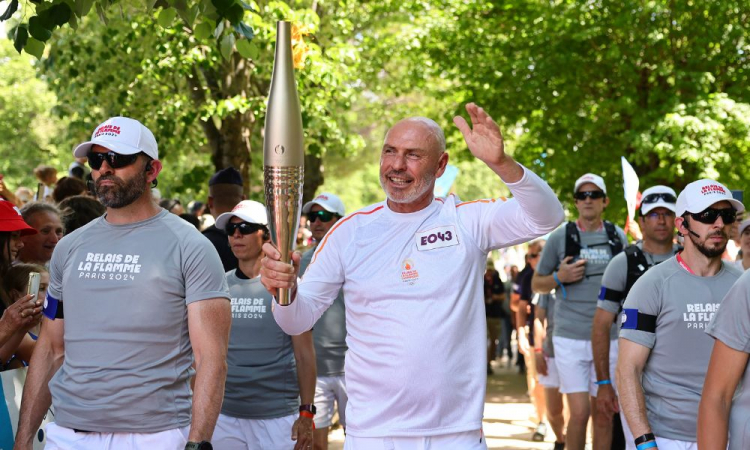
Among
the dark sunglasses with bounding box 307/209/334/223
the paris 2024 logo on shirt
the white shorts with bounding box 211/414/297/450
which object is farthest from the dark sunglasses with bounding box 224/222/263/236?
the paris 2024 logo on shirt

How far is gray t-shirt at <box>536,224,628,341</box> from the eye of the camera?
9953mm

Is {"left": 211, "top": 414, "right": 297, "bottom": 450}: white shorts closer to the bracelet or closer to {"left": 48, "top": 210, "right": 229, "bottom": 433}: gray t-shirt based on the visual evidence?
{"left": 48, "top": 210, "right": 229, "bottom": 433}: gray t-shirt

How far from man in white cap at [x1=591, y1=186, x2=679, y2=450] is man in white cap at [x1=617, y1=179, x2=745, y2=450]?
1684 millimetres

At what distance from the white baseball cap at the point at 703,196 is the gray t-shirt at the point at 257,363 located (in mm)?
2635

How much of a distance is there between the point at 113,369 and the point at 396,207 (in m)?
1.44

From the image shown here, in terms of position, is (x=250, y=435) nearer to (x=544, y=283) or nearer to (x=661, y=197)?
(x=661, y=197)

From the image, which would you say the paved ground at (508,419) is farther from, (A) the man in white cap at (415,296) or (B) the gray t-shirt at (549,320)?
(A) the man in white cap at (415,296)

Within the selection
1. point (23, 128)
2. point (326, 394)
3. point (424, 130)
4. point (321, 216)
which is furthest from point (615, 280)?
point (23, 128)

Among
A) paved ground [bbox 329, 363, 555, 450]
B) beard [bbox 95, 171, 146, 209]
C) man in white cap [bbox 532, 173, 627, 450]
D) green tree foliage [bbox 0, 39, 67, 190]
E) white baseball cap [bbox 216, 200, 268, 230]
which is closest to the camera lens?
beard [bbox 95, 171, 146, 209]

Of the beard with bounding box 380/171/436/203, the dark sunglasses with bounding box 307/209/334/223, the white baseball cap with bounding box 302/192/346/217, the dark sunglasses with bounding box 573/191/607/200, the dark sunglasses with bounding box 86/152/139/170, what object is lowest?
the beard with bounding box 380/171/436/203

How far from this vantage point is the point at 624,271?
807 cm

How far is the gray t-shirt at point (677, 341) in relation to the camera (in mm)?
6176

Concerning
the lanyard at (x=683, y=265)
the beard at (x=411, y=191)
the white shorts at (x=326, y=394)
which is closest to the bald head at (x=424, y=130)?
the beard at (x=411, y=191)

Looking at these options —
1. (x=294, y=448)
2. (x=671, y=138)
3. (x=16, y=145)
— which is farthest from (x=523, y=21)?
(x=16, y=145)
